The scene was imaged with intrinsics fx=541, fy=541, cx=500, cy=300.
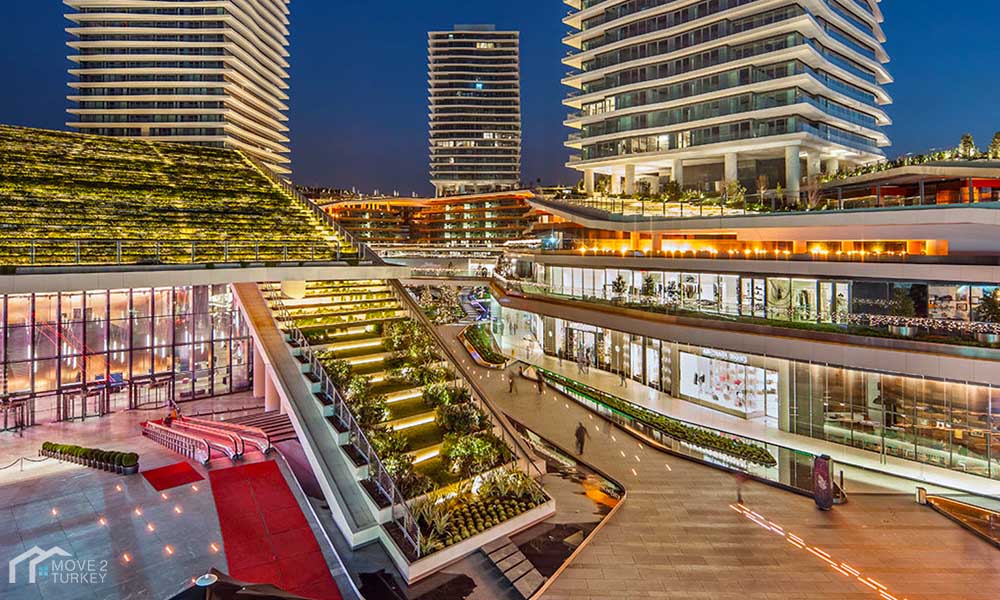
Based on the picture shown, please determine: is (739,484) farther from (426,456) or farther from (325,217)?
(325,217)

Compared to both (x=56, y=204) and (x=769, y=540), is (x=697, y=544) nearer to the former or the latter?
(x=769, y=540)

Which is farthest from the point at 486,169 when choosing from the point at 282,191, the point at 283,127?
the point at 282,191

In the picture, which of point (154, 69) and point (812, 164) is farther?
point (154, 69)

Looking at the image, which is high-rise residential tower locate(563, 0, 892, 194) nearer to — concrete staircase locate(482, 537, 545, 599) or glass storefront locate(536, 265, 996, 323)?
glass storefront locate(536, 265, 996, 323)

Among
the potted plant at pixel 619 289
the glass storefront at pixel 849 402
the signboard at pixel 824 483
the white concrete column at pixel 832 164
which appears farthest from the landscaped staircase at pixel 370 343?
the white concrete column at pixel 832 164

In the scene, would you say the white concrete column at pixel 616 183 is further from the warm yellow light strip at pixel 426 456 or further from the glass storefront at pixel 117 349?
the warm yellow light strip at pixel 426 456

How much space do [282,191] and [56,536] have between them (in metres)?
21.9

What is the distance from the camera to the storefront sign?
22.8 m

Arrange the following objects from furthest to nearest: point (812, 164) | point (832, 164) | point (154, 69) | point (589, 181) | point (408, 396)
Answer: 1. point (154, 69)
2. point (589, 181)
3. point (832, 164)
4. point (812, 164)
5. point (408, 396)

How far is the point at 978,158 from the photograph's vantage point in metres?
28.0


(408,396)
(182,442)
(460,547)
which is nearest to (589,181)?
(408,396)

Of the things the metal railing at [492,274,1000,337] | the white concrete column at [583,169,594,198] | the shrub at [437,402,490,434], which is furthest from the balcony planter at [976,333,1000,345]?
the white concrete column at [583,169,594,198]

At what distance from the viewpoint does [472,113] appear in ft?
410

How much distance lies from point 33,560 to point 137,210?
14.6 m
